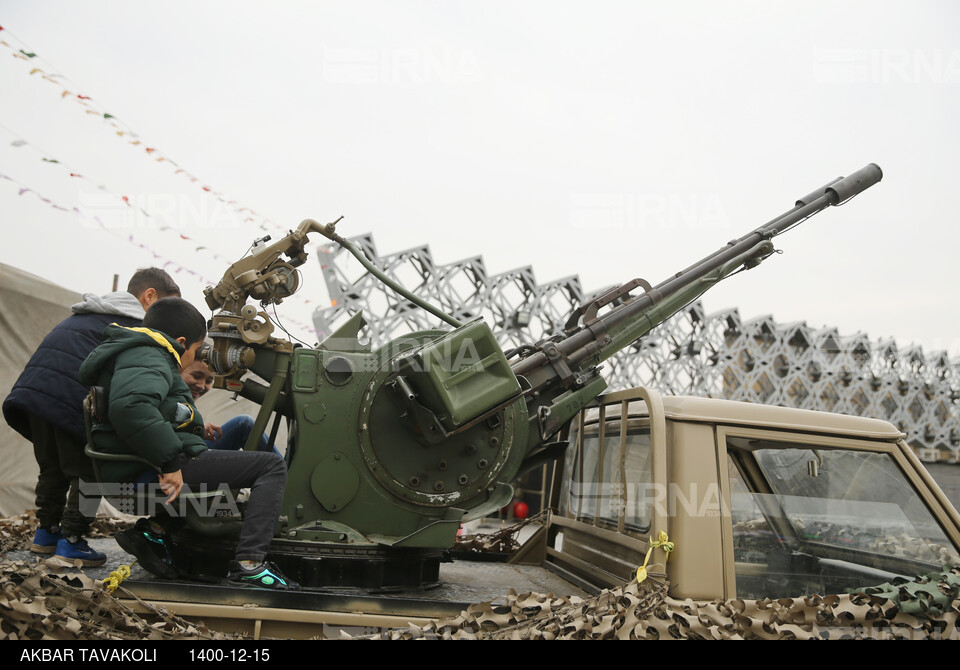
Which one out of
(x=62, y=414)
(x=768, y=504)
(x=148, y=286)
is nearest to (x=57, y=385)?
(x=62, y=414)

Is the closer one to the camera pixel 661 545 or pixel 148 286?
pixel 661 545

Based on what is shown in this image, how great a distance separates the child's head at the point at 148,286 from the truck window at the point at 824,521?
2.95 m

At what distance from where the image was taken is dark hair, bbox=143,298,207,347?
3.20 metres

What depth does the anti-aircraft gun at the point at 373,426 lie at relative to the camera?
3.27m

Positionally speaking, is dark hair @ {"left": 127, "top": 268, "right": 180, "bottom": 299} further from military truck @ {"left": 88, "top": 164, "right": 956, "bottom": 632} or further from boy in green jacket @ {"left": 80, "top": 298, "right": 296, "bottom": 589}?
boy in green jacket @ {"left": 80, "top": 298, "right": 296, "bottom": 589}

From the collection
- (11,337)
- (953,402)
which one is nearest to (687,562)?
(11,337)

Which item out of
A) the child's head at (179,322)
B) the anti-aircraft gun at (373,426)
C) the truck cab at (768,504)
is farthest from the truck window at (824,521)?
the child's head at (179,322)

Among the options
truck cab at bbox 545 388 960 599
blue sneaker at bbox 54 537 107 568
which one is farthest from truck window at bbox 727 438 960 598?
blue sneaker at bbox 54 537 107 568

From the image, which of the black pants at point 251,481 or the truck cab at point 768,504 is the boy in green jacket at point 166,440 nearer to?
the black pants at point 251,481

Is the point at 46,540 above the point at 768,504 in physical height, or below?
below

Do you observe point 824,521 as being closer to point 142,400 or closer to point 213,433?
point 142,400

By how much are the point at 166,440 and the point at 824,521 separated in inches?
115

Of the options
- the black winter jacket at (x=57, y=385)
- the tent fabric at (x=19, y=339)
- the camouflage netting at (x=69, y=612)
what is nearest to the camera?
the camouflage netting at (x=69, y=612)

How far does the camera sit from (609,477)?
3.76 meters
